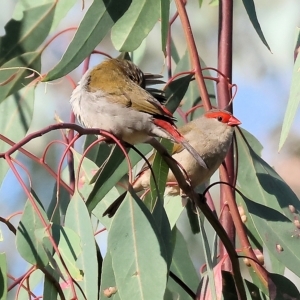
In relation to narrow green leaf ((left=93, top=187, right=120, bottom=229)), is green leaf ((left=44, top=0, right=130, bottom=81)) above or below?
above

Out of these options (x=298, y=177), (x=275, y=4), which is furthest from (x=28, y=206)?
(x=275, y=4)

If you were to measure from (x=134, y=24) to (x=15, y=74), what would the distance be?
1.79 ft

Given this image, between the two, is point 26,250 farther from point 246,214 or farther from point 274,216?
point 246,214

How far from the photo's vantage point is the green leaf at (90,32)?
2.11m

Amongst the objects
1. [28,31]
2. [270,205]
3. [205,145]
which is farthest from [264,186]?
[28,31]

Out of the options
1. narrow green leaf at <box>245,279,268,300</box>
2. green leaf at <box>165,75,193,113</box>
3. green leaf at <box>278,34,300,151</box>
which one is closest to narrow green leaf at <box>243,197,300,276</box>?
narrow green leaf at <box>245,279,268,300</box>

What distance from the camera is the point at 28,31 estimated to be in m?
2.67

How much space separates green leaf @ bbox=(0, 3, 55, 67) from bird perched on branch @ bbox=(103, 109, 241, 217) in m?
0.67

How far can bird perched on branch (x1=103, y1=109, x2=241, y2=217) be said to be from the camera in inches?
111

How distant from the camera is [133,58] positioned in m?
3.23

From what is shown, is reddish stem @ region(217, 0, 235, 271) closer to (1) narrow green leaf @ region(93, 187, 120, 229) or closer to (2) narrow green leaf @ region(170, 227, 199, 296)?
(2) narrow green leaf @ region(170, 227, 199, 296)

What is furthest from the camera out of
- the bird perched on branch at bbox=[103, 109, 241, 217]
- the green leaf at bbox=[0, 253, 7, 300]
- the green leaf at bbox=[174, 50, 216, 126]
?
the green leaf at bbox=[174, 50, 216, 126]

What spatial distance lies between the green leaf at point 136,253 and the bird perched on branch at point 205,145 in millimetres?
662

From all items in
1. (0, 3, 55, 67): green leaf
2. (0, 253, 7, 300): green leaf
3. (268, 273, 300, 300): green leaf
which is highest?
(0, 3, 55, 67): green leaf
